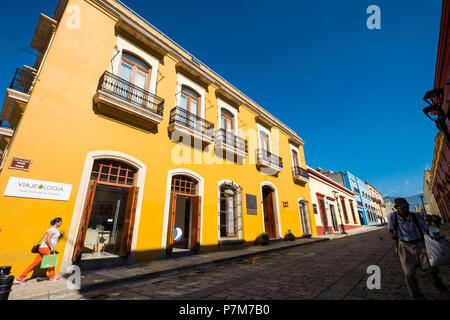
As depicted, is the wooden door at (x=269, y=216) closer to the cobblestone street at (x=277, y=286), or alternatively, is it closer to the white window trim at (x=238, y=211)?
the white window trim at (x=238, y=211)

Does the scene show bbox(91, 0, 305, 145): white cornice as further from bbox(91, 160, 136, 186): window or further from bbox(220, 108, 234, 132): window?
bbox(91, 160, 136, 186): window

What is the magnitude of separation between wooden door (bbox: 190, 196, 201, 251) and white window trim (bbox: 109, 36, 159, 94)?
15.6 feet

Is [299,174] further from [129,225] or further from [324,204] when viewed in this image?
[129,225]

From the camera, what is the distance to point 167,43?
29.5ft

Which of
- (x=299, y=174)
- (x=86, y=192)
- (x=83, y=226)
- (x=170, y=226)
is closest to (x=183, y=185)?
(x=170, y=226)

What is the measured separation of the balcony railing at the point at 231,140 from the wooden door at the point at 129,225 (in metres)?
4.63

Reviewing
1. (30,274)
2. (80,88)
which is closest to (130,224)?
(30,274)

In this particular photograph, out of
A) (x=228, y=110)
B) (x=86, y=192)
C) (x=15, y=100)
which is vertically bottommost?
(x=86, y=192)

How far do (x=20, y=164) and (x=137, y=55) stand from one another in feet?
17.8

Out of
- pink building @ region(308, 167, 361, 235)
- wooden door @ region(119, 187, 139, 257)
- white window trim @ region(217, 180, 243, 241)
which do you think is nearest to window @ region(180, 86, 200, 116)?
white window trim @ region(217, 180, 243, 241)

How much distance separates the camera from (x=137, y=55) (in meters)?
7.80

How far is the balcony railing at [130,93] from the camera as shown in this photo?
643 centimetres

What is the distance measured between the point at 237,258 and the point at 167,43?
9.47 m
